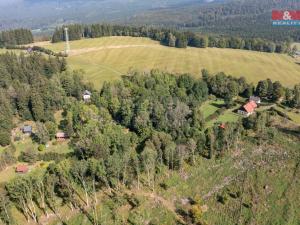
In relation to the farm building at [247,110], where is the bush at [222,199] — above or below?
below

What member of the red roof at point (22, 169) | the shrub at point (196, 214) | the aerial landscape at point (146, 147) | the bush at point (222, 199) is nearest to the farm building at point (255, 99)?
the aerial landscape at point (146, 147)

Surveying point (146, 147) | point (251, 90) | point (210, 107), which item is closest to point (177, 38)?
point (251, 90)

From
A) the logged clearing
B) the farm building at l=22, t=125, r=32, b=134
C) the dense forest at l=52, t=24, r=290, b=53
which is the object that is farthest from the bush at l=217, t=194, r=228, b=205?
the dense forest at l=52, t=24, r=290, b=53

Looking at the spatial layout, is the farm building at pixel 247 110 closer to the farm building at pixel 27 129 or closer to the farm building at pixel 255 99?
the farm building at pixel 255 99

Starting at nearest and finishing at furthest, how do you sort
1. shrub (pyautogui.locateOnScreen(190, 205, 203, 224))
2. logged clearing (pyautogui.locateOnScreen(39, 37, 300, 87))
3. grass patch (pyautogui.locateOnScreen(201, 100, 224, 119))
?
1. shrub (pyautogui.locateOnScreen(190, 205, 203, 224))
2. grass patch (pyautogui.locateOnScreen(201, 100, 224, 119))
3. logged clearing (pyautogui.locateOnScreen(39, 37, 300, 87))

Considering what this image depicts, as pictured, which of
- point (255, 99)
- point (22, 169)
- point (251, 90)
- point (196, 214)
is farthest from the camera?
point (251, 90)

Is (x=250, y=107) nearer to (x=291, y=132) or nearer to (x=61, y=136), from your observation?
(x=291, y=132)

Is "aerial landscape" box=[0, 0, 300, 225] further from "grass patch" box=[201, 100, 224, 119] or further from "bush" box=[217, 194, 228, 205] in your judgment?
"grass patch" box=[201, 100, 224, 119]
